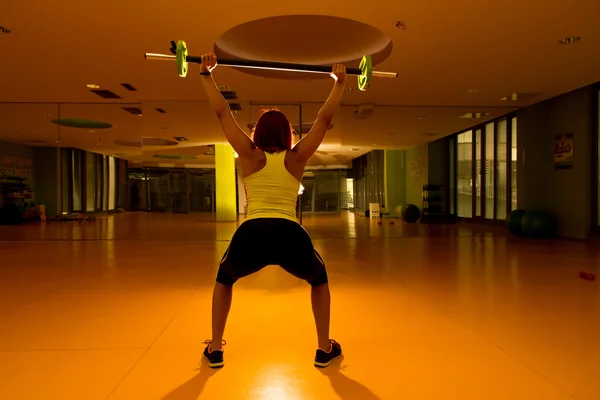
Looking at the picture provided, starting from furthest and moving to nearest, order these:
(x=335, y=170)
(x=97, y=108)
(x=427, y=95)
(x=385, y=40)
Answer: (x=335, y=170) < (x=97, y=108) < (x=427, y=95) < (x=385, y=40)

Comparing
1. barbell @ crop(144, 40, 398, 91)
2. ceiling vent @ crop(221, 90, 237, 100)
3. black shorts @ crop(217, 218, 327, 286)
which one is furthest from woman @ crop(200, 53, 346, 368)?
ceiling vent @ crop(221, 90, 237, 100)

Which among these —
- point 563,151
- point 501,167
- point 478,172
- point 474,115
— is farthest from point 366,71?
point 478,172

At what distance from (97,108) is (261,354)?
7996 millimetres

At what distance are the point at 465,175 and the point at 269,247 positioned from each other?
11.4 metres

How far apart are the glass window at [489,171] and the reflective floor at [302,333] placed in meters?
6.03

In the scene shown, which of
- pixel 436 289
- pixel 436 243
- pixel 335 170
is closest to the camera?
pixel 436 289

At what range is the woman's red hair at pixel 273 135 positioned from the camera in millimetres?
1888

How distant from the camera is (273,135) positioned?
1893mm

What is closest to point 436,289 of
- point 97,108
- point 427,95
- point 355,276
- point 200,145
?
point 355,276

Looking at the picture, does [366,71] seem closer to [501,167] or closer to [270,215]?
[270,215]

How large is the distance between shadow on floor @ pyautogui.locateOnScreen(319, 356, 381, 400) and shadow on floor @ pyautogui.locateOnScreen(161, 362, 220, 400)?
20.4 inches

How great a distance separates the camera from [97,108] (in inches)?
334

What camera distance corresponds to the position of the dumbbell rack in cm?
1188

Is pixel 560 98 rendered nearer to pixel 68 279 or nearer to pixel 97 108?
pixel 68 279
